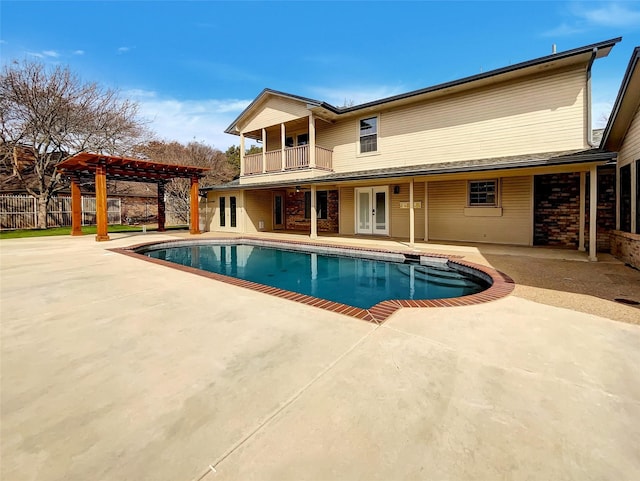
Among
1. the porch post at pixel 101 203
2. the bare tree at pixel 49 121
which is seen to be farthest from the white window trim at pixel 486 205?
the bare tree at pixel 49 121

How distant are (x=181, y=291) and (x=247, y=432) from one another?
3863 millimetres

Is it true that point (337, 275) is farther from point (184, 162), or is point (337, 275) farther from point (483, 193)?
point (184, 162)

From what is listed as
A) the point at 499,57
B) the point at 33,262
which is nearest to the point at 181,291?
the point at 33,262

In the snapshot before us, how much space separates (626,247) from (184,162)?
81.3 ft

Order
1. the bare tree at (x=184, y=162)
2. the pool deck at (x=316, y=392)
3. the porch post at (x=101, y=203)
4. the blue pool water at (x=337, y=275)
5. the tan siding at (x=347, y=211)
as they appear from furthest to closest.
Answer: the bare tree at (x=184, y=162) < the tan siding at (x=347, y=211) < the porch post at (x=101, y=203) < the blue pool water at (x=337, y=275) < the pool deck at (x=316, y=392)

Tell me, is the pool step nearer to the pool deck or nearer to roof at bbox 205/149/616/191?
the pool deck

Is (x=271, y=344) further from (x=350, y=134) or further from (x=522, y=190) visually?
(x=350, y=134)

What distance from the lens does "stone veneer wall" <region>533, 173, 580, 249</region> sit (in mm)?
9766

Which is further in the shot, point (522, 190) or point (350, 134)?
point (350, 134)

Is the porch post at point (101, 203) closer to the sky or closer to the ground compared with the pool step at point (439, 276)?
closer to the sky

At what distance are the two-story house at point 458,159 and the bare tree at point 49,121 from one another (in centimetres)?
977

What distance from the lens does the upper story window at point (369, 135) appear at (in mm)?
13273

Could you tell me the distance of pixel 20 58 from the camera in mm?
16422

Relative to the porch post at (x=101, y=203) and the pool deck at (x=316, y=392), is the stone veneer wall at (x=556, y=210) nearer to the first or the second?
the pool deck at (x=316, y=392)
